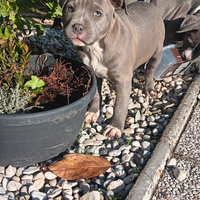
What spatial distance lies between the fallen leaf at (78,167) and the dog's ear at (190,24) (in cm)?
252

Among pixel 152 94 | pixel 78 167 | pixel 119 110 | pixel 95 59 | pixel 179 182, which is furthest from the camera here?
pixel 152 94

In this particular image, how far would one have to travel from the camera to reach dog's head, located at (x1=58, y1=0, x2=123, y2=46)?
2.29 m

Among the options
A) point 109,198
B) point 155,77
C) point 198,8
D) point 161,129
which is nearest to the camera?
point 109,198

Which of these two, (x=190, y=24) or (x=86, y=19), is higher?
(x=86, y=19)

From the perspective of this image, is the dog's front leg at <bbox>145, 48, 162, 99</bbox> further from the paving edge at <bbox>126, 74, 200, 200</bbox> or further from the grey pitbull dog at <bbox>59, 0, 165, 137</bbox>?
the paving edge at <bbox>126, 74, 200, 200</bbox>

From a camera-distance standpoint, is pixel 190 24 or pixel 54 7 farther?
pixel 190 24

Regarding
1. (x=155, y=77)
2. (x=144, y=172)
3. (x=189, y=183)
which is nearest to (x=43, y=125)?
(x=144, y=172)

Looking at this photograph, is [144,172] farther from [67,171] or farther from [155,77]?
[155,77]

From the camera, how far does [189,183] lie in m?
2.35

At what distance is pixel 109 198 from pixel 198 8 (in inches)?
142

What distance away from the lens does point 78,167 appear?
2.26m

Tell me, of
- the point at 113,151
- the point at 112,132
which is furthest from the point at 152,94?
the point at 113,151

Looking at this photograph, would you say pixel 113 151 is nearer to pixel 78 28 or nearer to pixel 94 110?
pixel 94 110

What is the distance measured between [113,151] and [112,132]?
0.99 feet
